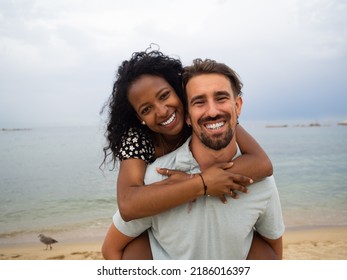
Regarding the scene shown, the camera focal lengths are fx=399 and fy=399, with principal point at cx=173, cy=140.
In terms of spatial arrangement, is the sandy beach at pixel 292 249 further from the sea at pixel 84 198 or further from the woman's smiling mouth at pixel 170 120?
the woman's smiling mouth at pixel 170 120

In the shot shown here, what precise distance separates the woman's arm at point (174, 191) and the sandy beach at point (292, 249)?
3889mm

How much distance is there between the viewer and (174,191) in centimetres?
188

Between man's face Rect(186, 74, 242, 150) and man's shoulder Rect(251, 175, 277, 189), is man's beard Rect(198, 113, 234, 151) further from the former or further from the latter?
man's shoulder Rect(251, 175, 277, 189)

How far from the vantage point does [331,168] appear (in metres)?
12.9

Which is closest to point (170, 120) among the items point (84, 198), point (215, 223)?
point (215, 223)

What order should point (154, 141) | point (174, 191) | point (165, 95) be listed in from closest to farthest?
1. point (174, 191)
2. point (165, 95)
3. point (154, 141)

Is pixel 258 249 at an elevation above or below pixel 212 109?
below

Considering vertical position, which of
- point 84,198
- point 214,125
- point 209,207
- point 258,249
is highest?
point 214,125

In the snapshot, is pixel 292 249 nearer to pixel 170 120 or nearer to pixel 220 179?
pixel 170 120

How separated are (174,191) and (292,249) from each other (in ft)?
14.4

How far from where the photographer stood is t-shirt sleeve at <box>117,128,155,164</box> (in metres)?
2.24

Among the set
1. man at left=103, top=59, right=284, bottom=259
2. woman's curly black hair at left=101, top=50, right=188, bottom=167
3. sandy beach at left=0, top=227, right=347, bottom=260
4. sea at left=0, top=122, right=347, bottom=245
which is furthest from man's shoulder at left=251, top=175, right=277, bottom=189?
sandy beach at left=0, top=227, right=347, bottom=260
